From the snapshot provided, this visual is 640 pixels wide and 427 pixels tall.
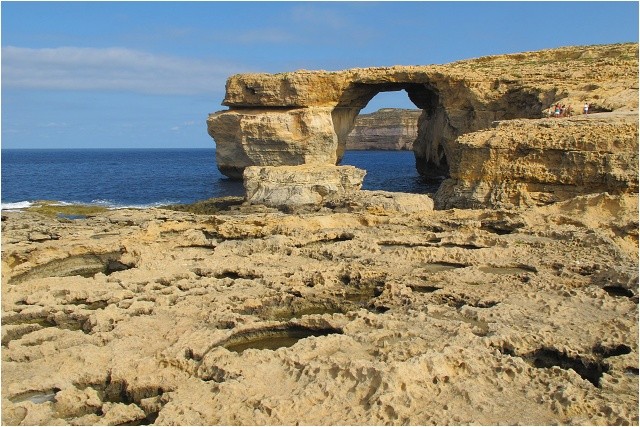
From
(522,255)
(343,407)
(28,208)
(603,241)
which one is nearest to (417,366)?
(343,407)

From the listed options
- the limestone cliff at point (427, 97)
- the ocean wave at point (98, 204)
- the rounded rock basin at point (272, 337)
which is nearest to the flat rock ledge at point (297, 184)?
the limestone cliff at point (427, 97)

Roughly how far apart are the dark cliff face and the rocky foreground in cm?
9826

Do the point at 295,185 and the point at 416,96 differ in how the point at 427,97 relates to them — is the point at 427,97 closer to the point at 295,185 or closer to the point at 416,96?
the point at 416,96

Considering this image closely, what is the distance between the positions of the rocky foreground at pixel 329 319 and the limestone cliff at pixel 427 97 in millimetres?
14252

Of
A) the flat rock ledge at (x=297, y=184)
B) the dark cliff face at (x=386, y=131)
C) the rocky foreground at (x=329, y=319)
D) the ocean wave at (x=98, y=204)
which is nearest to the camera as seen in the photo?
the rocky foreground at (x=329, y=319)

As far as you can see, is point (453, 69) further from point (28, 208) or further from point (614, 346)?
point (614, 346)

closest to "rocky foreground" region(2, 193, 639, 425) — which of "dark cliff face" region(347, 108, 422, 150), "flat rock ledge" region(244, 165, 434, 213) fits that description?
"flat rock ledge" region(244, 165, 434, 213)

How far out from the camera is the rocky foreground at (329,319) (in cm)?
797

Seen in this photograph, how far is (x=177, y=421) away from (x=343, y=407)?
2095mm

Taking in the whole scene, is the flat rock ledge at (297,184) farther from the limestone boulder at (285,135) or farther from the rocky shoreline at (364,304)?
the limestone boulder at (285,135)

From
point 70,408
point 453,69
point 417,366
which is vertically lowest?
point 70,408

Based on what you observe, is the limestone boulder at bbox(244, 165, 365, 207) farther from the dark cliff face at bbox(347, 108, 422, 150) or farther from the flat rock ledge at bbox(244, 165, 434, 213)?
the dark cliff face at bbox(347, 108, 422, 150)

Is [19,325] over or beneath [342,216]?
beneath

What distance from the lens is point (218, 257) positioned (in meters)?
15.3
